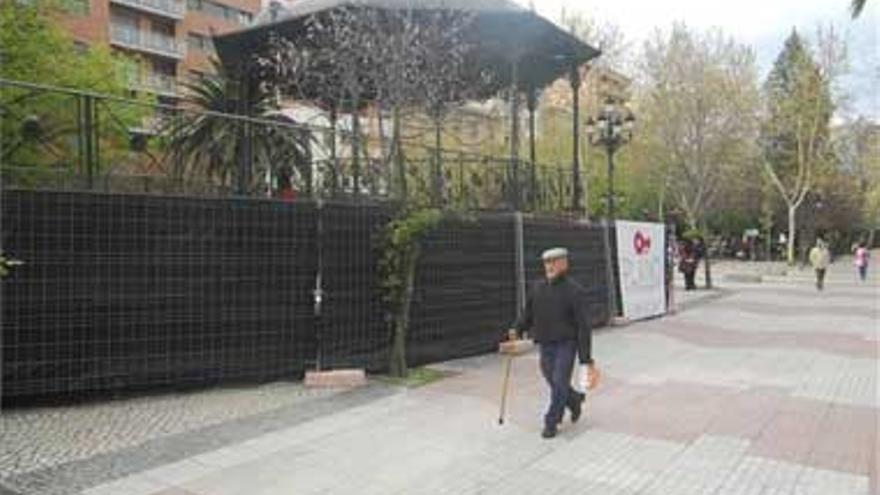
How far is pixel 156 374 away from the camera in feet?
32.3

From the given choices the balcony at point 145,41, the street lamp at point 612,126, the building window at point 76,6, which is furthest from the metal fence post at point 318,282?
the balcony at point 145,41

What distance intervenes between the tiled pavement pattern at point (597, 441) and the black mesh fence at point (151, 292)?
5.11 feet

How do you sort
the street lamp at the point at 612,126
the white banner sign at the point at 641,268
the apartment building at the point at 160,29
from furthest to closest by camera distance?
the apartment building at the point at 160,29
the street lamp at the point at 612,126
the white banner sign at the point at 641,268

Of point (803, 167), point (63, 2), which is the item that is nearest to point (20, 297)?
point (63, 2)

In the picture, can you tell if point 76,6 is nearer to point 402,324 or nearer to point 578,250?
point 578,250

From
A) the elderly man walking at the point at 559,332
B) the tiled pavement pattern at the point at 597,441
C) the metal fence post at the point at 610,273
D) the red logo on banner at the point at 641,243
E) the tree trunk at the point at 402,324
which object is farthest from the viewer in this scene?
the red logo on banner at the point at 641,243

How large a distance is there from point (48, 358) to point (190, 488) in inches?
113

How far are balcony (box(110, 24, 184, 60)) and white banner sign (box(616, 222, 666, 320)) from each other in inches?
1670

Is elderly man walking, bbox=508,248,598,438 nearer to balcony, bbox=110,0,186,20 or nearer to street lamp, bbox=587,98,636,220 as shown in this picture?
street lamp, bbox=587,98,636,220

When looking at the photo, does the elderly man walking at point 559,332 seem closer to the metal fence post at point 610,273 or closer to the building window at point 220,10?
the metal fence post at point 610,273

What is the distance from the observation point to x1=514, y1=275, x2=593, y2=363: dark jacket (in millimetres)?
8750

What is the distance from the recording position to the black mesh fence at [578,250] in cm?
1573

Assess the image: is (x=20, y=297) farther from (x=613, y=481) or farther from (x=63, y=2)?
(x=63, y=2)

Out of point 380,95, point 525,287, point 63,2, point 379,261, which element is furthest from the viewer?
point 63,2
